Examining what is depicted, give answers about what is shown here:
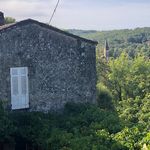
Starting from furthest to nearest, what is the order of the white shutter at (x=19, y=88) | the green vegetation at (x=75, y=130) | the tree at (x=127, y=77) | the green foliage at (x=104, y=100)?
1. the tree at (x=127, y=77)
2. the green foliage at (x=104, y=100)
3. the white shutter at (x=19, y=88)
4. the green vegetation at (x=75, y=130)

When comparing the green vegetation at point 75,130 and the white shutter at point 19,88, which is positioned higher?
the white shutter at point 19,88

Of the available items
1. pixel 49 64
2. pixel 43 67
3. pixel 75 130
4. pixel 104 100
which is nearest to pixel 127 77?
pixel 104 100

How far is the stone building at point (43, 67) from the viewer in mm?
20609

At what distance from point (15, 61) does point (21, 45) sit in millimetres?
755

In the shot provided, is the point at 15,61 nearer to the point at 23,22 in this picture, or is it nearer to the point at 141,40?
the point at 23,22

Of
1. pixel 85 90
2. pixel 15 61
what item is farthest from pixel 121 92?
pixel 15 61

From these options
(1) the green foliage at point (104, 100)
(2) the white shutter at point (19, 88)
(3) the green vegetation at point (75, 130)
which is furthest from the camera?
(1) the green foliage at point (104, 100)

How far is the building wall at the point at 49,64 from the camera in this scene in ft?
67.5

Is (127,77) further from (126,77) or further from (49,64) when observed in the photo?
(49,64)

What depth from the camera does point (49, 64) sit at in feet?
72.0

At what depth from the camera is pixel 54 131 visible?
18.8 m

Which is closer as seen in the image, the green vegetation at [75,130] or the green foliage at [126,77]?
the green vegetation at [75,130]

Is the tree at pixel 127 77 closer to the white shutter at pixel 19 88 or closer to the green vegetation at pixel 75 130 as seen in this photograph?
the green vegetation at pixel 75 130

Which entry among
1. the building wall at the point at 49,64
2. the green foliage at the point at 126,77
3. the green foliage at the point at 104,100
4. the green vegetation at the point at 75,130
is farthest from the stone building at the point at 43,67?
the green foliage at the point at 126,77
